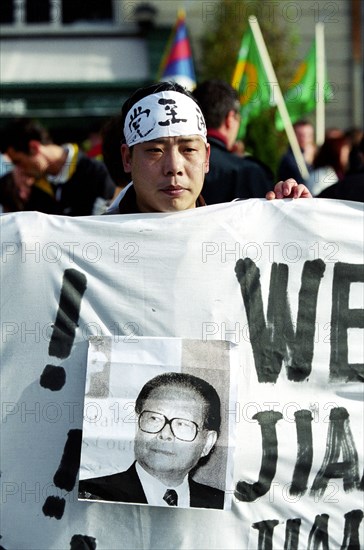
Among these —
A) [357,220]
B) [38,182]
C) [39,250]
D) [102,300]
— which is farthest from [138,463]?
[38,182]

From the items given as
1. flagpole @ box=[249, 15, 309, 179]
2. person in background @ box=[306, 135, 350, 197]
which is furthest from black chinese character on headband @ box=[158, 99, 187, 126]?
→ flagpole @ box=[249, 15, 309, 179]

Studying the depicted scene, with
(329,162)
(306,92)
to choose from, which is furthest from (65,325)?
(306,92)

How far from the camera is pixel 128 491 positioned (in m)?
3.07

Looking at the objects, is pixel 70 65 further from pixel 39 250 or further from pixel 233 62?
pixel 39 250

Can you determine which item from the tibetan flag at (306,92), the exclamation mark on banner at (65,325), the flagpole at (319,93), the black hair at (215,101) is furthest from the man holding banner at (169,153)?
the tibetan flag at (306,92)

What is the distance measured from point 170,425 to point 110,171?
190cm

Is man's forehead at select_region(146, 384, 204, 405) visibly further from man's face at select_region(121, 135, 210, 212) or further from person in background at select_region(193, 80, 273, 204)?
person in background at select_region(193, 80, 273, 204)

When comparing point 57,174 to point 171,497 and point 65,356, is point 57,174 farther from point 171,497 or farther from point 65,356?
point 171,497

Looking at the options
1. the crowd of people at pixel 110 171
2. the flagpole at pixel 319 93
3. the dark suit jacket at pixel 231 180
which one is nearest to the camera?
the crowd of people at pixel 110 171

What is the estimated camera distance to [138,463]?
10.1ft

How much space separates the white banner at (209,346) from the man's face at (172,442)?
0.29ft

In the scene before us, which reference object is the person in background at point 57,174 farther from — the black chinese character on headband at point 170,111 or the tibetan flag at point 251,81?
the tibetan flag at point 251,81

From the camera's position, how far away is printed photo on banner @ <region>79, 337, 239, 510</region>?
3.06m

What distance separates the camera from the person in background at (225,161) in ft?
16.0
